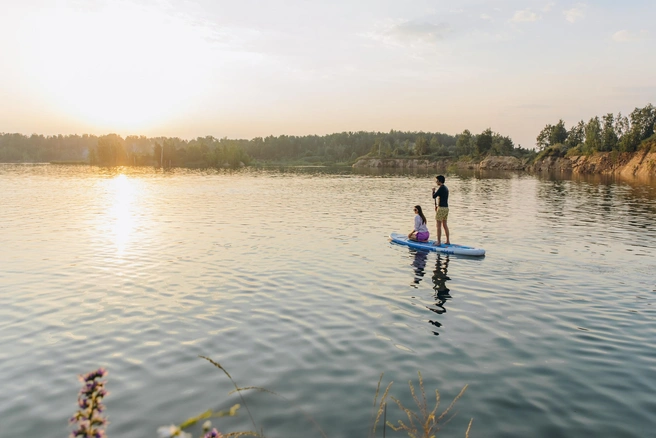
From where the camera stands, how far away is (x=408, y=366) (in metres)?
Answer: 10.8

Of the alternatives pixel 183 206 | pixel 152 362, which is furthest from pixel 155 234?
pixel 152 362

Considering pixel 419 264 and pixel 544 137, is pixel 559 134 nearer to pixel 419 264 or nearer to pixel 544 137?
pixel 544 137

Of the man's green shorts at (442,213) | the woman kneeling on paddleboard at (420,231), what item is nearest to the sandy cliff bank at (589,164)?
the man's green shorts at (442,213)

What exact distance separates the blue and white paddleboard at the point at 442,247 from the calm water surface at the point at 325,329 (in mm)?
662

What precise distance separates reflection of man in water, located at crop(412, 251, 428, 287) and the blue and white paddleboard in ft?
1.63

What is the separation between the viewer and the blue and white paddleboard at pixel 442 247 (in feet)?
75.0

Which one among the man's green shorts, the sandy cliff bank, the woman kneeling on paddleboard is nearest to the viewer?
the man's green shorts

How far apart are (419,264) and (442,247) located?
10.0ft

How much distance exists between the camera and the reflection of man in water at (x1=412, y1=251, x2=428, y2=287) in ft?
63.0

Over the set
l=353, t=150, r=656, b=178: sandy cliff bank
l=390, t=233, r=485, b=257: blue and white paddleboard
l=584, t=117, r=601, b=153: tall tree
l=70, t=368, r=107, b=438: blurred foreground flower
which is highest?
l=584, t=117, r=601, b=153: tall tree

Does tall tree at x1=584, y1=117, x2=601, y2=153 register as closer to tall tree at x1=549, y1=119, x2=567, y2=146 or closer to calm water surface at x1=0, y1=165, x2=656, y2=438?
tall tree at x1=549, y1=119, x2=567, y2=146

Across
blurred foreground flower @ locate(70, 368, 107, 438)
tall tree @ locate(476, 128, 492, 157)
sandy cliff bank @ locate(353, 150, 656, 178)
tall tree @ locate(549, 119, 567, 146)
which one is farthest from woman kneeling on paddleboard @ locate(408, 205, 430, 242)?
tall tree @ locate(476, 128, 492, 157)

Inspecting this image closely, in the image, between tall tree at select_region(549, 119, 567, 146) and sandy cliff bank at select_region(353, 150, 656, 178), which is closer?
sandy cliff bank at select_region(353, 150, 656, 178)

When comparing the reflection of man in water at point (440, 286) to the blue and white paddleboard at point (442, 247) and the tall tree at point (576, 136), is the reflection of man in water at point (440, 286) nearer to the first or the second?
the blue and white paddleboard at point (442, 247)
